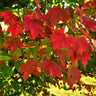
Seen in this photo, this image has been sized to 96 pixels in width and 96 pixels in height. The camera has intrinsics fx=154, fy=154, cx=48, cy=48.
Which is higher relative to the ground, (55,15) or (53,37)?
(55,15)

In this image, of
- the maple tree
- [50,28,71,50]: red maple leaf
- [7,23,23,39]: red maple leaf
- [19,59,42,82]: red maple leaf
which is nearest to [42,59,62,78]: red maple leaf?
the maple tree

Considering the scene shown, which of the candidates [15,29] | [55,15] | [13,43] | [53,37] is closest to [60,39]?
[53,37]

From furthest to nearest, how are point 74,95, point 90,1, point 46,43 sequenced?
point 74,95 → point 90,1 → point 46,43

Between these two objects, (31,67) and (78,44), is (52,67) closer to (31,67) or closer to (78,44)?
(31,67)

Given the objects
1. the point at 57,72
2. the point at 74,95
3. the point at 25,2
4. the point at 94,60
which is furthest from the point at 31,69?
the point at 74,95

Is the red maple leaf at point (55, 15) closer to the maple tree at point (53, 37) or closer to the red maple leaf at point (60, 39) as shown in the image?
the maple tree at point (53, 37)

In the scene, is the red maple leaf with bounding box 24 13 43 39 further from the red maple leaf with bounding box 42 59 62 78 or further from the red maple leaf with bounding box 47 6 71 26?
the red maple leaf with bounding box 42 59 62 78

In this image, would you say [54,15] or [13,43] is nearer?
[54,15]

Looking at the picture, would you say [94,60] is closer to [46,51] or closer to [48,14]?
[46,51]

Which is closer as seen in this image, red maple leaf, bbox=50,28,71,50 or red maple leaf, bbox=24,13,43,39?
red maple leaf, bbox=24,13,43,39

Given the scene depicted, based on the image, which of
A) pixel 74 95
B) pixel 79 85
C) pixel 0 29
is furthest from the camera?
pixel 79 85

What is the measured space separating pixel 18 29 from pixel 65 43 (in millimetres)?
484

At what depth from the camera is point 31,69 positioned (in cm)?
152

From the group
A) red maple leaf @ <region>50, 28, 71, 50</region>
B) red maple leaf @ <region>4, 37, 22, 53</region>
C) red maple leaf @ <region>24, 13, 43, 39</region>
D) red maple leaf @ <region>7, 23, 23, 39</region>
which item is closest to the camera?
red maple leaf @ <region>24, 13, 43, 39</region>
